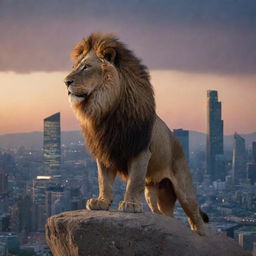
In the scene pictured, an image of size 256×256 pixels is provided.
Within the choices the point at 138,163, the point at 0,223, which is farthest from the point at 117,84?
the point at 0,223

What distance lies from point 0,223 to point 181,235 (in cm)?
1783

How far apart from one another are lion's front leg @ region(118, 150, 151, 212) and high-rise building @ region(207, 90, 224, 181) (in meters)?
11.2

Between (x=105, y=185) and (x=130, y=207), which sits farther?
(x=105, y=185)

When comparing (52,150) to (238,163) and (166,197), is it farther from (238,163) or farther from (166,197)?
(166,197)

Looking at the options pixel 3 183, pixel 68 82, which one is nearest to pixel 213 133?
pixel 3 183

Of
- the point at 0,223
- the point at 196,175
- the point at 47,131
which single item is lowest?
the point at 0,223

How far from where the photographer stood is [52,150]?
23.2 metres

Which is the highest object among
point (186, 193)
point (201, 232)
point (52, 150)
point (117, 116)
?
point (52, 150)

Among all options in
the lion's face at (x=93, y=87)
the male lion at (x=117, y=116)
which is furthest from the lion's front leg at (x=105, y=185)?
the lion's face at (x=93, y=87)

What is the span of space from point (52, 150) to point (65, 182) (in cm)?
136

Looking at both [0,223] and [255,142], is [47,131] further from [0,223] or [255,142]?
[255,142]

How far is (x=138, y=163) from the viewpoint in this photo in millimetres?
5875

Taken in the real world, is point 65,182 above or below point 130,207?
above

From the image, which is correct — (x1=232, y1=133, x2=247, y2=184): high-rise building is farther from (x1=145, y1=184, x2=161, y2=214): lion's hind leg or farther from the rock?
the rock
